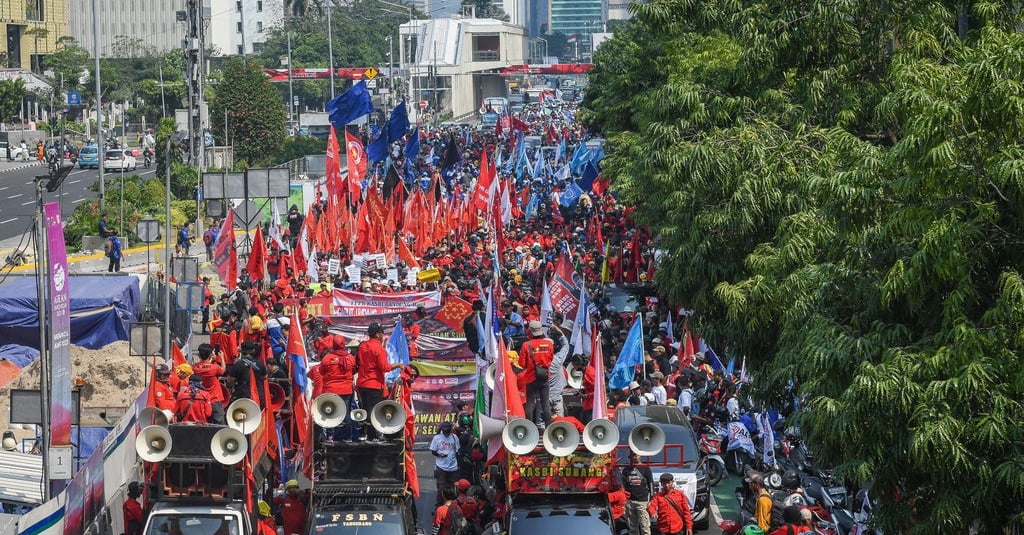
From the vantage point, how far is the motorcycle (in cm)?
1967

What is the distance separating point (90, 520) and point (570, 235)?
26.1m

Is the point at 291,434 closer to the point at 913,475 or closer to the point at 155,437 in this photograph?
the point at 155,437

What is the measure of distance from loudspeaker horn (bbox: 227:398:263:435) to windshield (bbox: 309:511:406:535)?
3.71 feet

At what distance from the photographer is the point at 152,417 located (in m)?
14.9

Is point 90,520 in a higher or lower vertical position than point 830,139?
lower

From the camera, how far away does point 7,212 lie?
56281mm

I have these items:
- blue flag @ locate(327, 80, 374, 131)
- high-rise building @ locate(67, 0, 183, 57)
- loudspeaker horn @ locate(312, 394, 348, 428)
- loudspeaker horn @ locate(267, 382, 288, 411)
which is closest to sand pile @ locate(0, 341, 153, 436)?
loudspeaker horn @ locate(267, 382, 288, 411)

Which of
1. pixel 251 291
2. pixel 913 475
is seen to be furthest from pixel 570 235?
pixel 913 475

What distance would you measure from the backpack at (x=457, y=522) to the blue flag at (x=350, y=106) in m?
26.7

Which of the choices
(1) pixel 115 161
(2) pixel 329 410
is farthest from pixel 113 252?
(1) pixel 115 161

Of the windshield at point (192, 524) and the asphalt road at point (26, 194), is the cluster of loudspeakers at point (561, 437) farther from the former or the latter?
the asphalt road at point (26, 194)

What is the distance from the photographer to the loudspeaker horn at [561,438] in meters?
14.3

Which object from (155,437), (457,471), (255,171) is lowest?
(457,471)

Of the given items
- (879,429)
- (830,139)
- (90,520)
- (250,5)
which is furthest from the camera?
(250,5)
